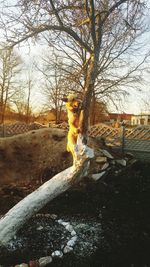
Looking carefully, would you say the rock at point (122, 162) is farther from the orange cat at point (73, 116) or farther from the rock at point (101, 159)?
the orange cat at point (73, 116)

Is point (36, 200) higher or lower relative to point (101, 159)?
higher

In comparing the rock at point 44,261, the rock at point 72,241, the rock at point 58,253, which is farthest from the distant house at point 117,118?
the rock at point 44,261

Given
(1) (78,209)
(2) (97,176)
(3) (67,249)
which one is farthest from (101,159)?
(3) (67,249)

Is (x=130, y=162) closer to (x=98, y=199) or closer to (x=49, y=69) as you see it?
(x=98, y=199)

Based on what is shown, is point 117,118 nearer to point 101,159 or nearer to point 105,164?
point 101,159

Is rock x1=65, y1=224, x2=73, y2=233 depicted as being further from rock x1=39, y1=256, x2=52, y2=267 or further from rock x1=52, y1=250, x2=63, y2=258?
rock x1=39, y1=256, x2=52, y2=267

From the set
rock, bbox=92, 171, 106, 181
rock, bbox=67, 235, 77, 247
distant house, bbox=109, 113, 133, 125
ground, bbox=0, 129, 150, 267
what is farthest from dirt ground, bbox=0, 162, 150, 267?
distant house, bbox=109, 113, 133, 125

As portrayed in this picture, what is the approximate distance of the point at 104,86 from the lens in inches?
675

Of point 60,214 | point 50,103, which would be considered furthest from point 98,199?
point 50,103

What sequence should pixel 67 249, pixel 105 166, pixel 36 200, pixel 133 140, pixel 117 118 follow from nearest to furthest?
pixel 67 249
pixel 36 200
pixel 105 166
pixel 133 140
pixel 117 118

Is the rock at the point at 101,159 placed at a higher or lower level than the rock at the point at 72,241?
higher

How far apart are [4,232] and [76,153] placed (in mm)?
1741

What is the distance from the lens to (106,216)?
5.27 m

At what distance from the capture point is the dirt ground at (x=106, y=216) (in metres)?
3.70
